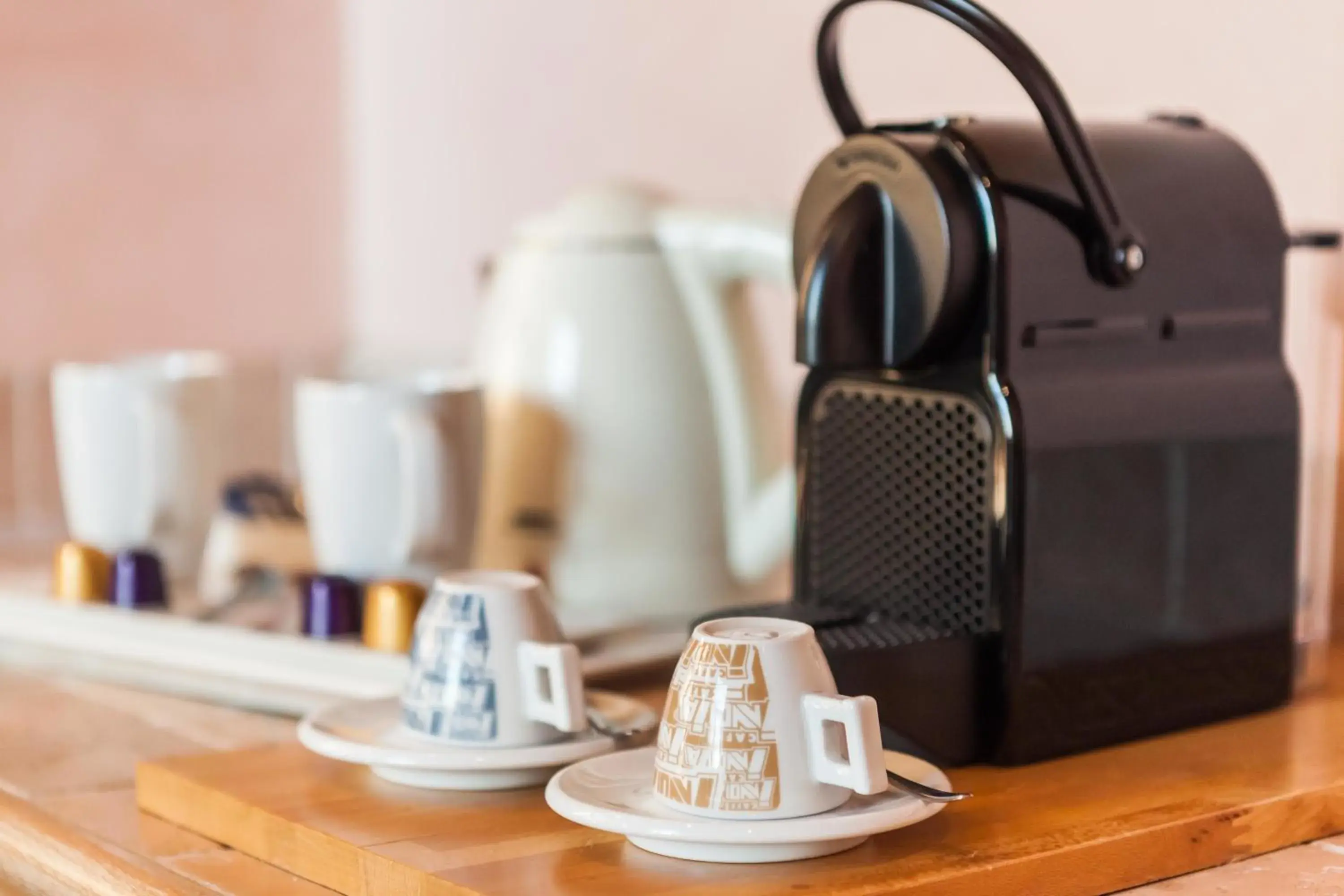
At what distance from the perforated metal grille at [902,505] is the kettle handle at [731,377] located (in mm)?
214

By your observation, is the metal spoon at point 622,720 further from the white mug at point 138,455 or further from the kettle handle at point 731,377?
the white mug at point 138,455

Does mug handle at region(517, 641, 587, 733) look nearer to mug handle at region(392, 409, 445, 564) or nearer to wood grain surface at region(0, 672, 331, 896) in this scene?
wood grain surface at region(0, 672, 331, 896)

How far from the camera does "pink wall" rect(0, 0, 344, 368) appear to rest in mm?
1556

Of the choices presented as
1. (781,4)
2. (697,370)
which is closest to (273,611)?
(697,370)

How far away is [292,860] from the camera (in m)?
0.64

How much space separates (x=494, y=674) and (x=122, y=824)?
17cm

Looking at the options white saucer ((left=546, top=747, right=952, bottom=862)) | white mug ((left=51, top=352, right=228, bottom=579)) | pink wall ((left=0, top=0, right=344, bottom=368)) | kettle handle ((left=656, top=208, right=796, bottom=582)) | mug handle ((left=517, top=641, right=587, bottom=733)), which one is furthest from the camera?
pink wall ((left=0, top=0, right=344, bottom=368))

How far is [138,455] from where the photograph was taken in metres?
1.15

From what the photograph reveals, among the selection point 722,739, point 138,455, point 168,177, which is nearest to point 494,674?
point 722,739

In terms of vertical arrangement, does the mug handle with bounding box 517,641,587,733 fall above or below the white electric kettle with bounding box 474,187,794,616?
below

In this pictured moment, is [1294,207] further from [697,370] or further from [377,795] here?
[377,795]


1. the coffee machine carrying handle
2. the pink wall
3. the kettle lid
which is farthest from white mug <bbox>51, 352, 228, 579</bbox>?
the coffee machine carrying handle

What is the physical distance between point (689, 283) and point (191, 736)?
0.41 metres

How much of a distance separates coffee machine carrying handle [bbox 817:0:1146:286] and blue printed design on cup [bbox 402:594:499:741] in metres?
0.28
